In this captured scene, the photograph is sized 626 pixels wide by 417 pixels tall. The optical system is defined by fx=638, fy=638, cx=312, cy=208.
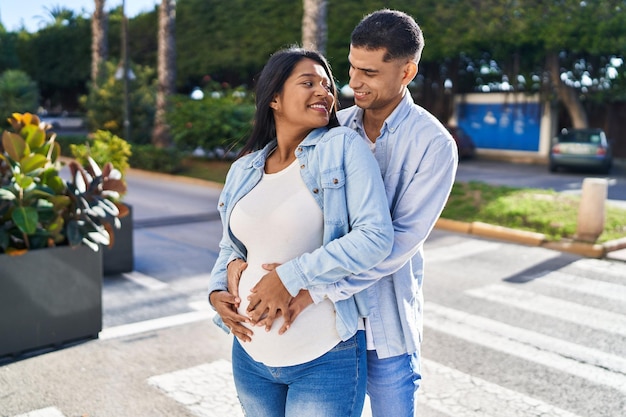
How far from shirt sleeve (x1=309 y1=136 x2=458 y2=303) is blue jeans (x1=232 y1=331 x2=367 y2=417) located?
21 centimetres

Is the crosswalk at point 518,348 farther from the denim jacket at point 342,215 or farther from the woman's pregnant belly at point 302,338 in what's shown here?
the denim jacket at point 342,215

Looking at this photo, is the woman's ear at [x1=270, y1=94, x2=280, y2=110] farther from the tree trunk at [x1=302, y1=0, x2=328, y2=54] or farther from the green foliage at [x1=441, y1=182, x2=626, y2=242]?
the tree trunk at [x1=302, y1=0, x2=328, y2=54]

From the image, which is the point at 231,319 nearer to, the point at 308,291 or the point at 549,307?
the point at 308,291

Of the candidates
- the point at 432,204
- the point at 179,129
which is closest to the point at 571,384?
the point at 432,204

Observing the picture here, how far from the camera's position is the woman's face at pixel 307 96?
2064mm

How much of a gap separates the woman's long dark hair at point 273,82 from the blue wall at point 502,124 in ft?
85.5

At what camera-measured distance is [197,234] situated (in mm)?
9383

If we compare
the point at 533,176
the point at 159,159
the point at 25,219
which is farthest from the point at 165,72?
the point at 25,219

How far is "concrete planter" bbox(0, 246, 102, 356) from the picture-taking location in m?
4.42

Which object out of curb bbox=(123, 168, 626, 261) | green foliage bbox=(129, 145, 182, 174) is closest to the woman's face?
curb bbox=(123, 168, 626, 261)

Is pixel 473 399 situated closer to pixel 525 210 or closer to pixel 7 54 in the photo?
pixel 525 210

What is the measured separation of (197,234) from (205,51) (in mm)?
25655

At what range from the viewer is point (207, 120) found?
17.8m

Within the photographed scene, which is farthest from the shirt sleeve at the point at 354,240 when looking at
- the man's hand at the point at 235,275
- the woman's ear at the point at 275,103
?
the woman's ear at the point at 275,103
